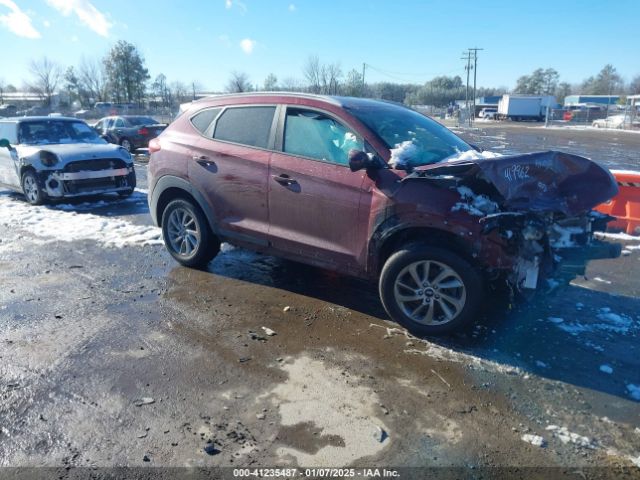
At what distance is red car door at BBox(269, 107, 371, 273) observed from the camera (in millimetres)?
4207

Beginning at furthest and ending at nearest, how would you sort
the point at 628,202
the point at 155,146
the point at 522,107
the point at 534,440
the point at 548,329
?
the point at 522,107 < the point at 628,202 < the point at 155,146 < the point at 548,329 < the point at 534,440

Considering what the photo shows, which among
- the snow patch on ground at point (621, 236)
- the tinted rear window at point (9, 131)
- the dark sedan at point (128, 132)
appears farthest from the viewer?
the dark sedan at point (128, 132)

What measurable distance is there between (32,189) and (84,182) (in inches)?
40.9

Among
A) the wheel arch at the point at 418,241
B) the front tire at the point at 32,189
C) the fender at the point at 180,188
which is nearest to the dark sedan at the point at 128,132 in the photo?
the front tire at the point at 32,189

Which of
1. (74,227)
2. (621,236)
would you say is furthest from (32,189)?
(621,236)

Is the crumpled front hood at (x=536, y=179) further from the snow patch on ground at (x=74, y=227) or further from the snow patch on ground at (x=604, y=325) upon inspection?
the snow patch on ground at (x=74, y=227)

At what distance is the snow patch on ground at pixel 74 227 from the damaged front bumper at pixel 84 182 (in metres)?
0.35

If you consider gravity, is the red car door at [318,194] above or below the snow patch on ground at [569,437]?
above

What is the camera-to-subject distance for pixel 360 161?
3.92 metres

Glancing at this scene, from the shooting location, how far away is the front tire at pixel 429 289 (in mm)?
3799

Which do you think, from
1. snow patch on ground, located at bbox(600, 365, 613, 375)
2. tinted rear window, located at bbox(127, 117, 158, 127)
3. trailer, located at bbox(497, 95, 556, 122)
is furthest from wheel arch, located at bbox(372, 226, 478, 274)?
trailer, located at bbox(497, 95, 556, 122)

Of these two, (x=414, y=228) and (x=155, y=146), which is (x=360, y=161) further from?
(x=155, y=146)

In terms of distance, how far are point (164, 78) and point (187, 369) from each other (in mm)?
80485

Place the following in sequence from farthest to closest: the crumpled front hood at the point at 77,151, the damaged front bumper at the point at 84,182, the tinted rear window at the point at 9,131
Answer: the tinted rear window at the point at 9,131 < the crumpled front hood at the point at 77,151 < the damaged front bumper at the point at 84,182
